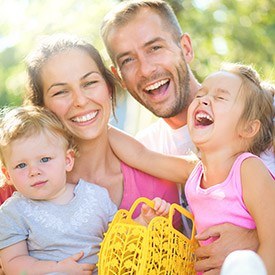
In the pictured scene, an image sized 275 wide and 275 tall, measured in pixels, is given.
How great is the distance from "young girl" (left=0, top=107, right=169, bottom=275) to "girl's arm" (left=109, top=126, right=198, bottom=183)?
12.7 inches

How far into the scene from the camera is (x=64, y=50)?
8.66 ft

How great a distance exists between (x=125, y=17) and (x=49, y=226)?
A: 123 cm

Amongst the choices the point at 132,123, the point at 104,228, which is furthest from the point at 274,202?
the point at 132,123

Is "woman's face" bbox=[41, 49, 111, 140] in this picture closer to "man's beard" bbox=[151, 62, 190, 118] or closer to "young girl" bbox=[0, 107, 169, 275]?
"young girl" bbox=[0, 107, 169, 275]

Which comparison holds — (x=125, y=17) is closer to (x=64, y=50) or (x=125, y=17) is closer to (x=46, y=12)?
(x=64, y=50)

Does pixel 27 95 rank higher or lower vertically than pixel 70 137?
higher

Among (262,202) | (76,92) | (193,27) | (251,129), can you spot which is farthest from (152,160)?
(193,27)

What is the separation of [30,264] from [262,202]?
35.4 inches

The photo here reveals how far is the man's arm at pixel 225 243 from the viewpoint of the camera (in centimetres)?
219

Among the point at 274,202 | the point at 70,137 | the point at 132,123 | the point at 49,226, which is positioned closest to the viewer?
the point at 274,202

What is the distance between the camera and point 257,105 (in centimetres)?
229

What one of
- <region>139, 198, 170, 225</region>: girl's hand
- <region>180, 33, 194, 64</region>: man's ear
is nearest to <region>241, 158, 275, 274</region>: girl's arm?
<region>139, 198, 170, 225</region>: girl's hand

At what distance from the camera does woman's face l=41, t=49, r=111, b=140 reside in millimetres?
2578

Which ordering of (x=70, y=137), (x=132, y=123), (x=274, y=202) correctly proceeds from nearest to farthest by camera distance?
(x=274, y=202)
(x=70, y=137)
(x=132, y=123)
